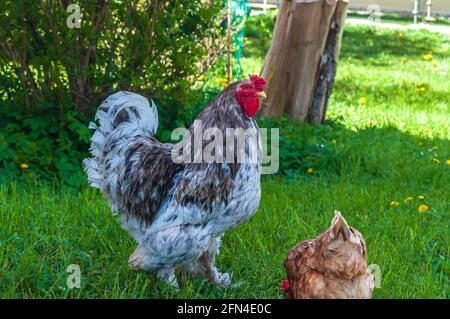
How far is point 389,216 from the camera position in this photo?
5.92 m

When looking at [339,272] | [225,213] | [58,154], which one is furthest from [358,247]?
[58,154]

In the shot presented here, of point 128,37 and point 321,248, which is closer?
point 321,248

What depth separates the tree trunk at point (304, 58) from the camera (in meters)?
8.36

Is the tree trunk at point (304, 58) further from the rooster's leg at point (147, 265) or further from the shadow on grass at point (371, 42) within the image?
the shadow on grass at point (371, 42)

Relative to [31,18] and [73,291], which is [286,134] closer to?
[31,18]

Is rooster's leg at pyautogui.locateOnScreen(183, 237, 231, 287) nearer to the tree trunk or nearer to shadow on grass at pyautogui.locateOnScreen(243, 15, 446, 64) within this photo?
the tree trunk

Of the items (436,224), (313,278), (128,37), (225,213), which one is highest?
(128,37)

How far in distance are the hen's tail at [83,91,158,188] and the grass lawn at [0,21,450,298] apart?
62cm

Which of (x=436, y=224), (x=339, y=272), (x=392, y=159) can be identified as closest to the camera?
(x=339, y=272)

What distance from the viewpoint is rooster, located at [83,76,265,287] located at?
13.4 feet

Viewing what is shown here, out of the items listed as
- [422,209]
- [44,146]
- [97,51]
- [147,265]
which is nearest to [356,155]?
[422,209]

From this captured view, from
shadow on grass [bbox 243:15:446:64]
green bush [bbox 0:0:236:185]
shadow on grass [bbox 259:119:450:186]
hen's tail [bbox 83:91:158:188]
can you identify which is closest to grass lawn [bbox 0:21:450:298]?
shadow on grass [bbox 259:119:450:186]

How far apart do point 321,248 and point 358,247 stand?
0.19 m

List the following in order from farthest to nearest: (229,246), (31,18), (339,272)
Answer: (31,18) < (229,246) < (339,272)
